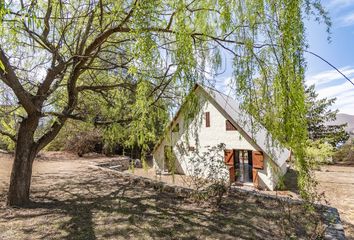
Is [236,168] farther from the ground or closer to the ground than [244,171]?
farther from the ground

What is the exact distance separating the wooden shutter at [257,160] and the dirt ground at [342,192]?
263 cm

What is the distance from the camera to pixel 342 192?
11039mm

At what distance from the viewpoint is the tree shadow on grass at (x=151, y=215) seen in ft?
14.5

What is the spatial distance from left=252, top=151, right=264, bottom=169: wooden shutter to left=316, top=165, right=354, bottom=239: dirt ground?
2626mm

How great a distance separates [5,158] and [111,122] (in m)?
12.9

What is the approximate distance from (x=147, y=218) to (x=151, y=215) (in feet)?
0.62

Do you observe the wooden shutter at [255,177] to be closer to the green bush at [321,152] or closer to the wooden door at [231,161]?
the wooden door at [231,161]

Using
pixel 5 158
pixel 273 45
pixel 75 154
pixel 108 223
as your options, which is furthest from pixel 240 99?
pixel 75 154

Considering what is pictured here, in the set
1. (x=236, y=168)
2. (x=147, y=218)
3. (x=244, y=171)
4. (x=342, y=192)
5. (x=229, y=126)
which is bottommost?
(x=342, y=192)

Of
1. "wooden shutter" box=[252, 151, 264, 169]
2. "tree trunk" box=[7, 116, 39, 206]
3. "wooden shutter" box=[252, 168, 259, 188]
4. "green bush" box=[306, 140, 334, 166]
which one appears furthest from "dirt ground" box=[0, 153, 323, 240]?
"green bush" box=[306, 140, 334, 166]

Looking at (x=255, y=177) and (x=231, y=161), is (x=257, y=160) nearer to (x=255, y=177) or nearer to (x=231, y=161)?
(x=255, y=177)

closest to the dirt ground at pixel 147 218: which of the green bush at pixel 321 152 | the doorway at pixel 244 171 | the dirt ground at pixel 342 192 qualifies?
the dirt ground at pixel 342 192

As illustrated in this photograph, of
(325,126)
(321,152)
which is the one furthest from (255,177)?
(325,126)

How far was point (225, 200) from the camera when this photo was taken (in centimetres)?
645
